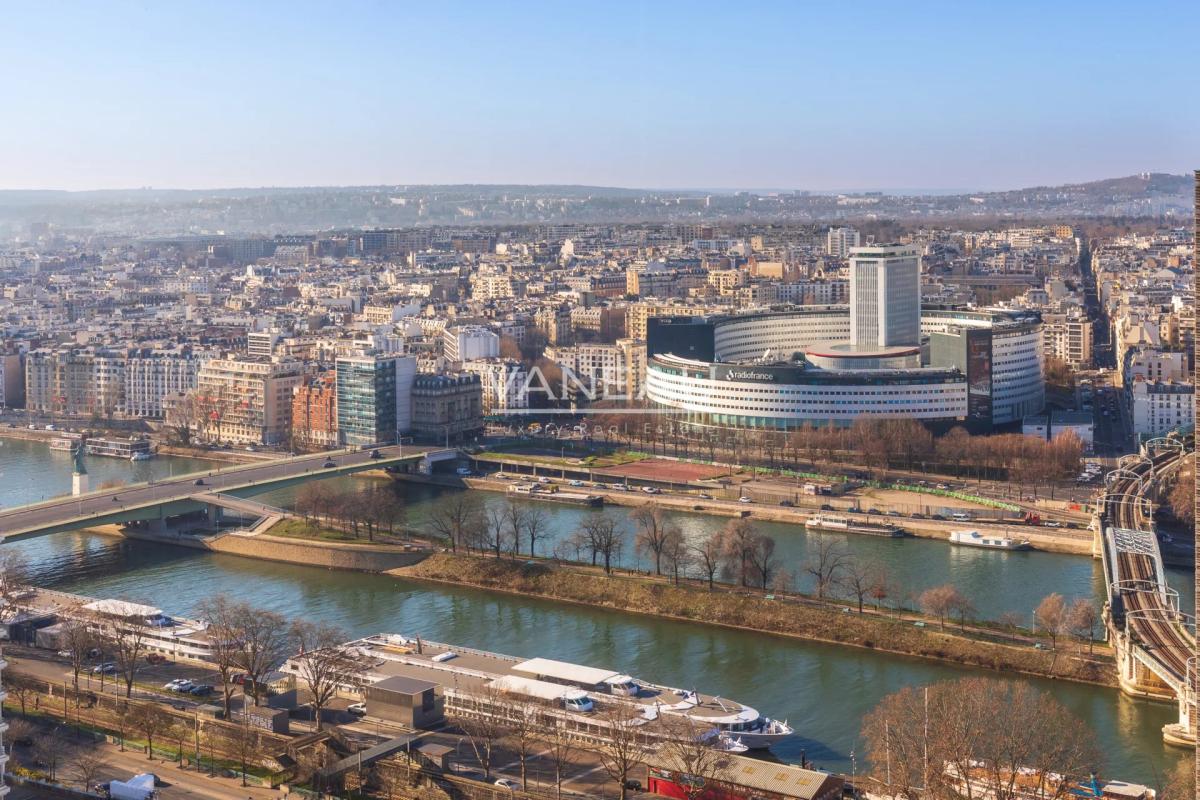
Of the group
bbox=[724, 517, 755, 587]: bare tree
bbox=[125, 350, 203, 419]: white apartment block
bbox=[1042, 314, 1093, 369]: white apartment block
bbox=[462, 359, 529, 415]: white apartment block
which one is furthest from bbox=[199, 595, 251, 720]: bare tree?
bbox=[1042, 314, 1093, 369]: white apartment block

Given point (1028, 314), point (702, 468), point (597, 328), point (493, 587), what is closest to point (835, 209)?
point (597, 328)

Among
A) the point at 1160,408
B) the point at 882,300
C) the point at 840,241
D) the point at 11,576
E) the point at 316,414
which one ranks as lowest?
the point at 11,576

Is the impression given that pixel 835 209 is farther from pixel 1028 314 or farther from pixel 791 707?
pixel 791 707

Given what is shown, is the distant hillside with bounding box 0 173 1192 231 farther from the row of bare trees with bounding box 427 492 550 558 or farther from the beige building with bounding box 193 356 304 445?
the row of bare trees with bounding box 427 492 550 558

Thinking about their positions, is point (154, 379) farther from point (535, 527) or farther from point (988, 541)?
point (988, 541)

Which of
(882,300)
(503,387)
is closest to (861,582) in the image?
(503,387)
